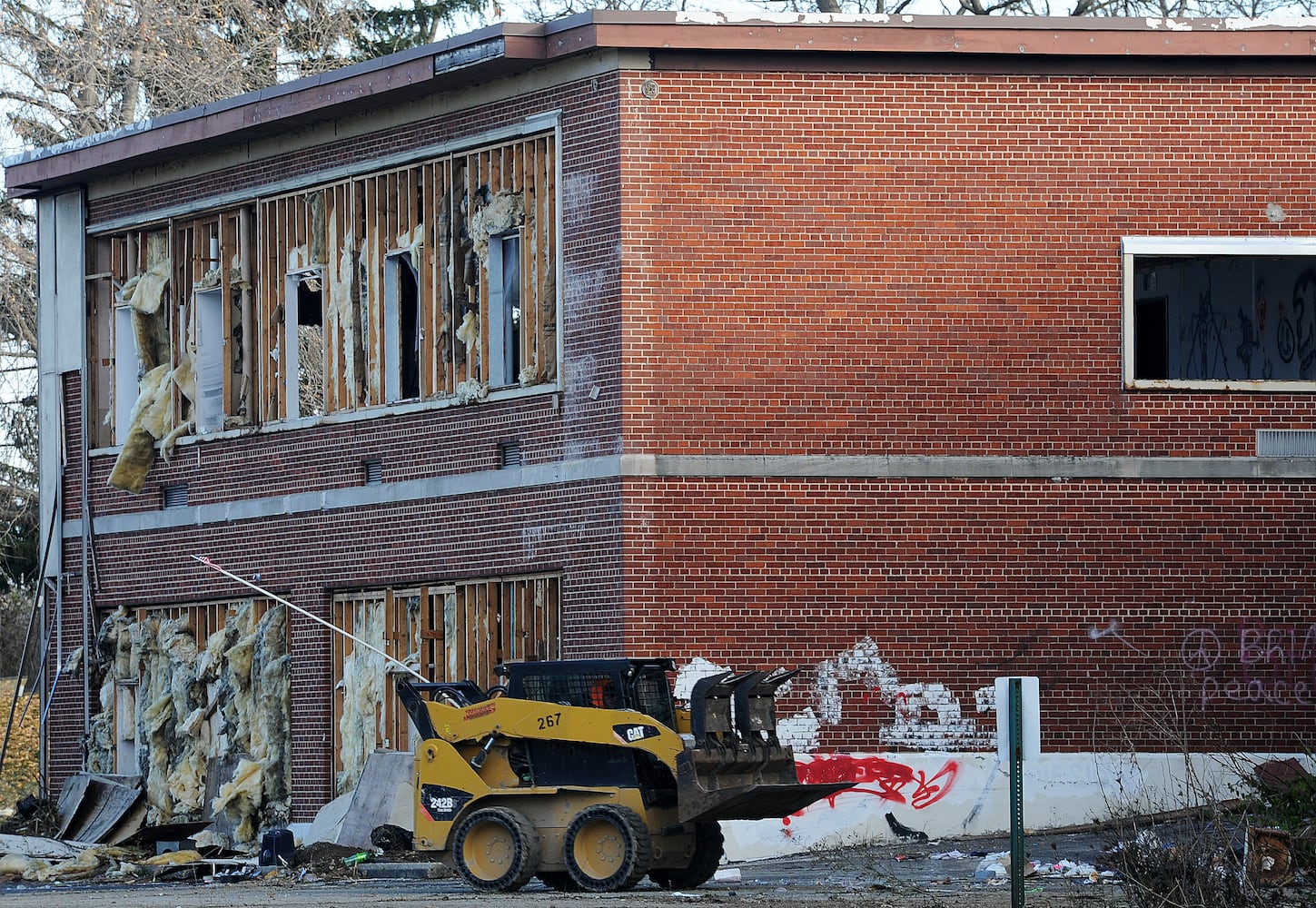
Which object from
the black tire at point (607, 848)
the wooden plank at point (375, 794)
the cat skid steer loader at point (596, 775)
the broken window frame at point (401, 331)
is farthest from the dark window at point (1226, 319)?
the wooden plank at point (375, 794)

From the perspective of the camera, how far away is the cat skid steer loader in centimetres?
1493

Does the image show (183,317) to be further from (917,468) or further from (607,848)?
(607,848)

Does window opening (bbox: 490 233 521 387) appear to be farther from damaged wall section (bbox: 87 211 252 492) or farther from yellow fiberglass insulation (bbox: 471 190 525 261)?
damaged wall section (bbox: 87 211 252 492)

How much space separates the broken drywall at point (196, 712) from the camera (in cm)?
2292

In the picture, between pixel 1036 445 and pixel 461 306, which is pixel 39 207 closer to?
pixel 461 306

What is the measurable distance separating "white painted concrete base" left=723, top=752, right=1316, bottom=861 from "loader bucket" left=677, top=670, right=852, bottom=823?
3522 millimetres

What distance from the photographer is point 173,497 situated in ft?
80.0

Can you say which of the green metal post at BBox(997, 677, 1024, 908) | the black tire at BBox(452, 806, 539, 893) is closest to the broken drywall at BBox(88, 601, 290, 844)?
the black tire at BBox(452, 806, 539, 893)

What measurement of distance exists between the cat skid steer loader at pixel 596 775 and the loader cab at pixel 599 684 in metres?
0.01

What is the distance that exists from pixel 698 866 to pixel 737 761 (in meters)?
1.25

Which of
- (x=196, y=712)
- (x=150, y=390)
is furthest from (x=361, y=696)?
(x=150, y=390)

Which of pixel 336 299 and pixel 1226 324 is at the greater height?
pixel 336 299

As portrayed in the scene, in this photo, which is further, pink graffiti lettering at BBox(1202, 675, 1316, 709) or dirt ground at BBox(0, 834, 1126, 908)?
pink graffiti lettering at BBox(1202, 675, 1316, 709)

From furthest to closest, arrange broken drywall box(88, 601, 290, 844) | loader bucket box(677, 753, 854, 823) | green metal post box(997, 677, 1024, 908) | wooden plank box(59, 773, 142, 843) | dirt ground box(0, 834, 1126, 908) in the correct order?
wooden plank box(59, 773, 142, 843) < broken drywall box(88, 601, 290, 844) < loader bucket box(677, 753, 854, 823) < dirt ground box(0, 834, 1126, 908) < green metal post box(997, 677, 1024, 908)
